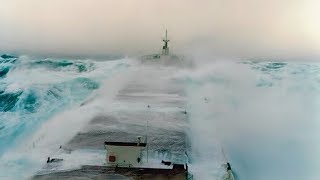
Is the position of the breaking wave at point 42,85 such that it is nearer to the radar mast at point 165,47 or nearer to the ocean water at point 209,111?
the ocean water at point 209,111

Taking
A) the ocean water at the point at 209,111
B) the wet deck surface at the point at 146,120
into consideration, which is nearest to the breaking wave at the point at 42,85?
the ocean water at the point at 209,111

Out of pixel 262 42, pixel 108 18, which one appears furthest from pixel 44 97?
pixel 262 42

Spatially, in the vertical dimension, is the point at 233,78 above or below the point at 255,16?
below

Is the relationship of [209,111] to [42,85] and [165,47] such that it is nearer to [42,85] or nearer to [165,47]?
[165,47]

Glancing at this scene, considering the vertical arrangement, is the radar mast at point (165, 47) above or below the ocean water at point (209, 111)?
above

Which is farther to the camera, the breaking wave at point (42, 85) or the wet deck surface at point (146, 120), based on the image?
the breaking wave at point (42, 85)

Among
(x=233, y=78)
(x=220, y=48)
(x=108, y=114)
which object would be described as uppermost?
(x=220, y=48)

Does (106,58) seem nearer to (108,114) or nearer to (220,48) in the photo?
(108,114)

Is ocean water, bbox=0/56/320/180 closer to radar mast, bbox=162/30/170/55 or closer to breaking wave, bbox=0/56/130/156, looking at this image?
breaking wave, bbox=0/56/130/156
